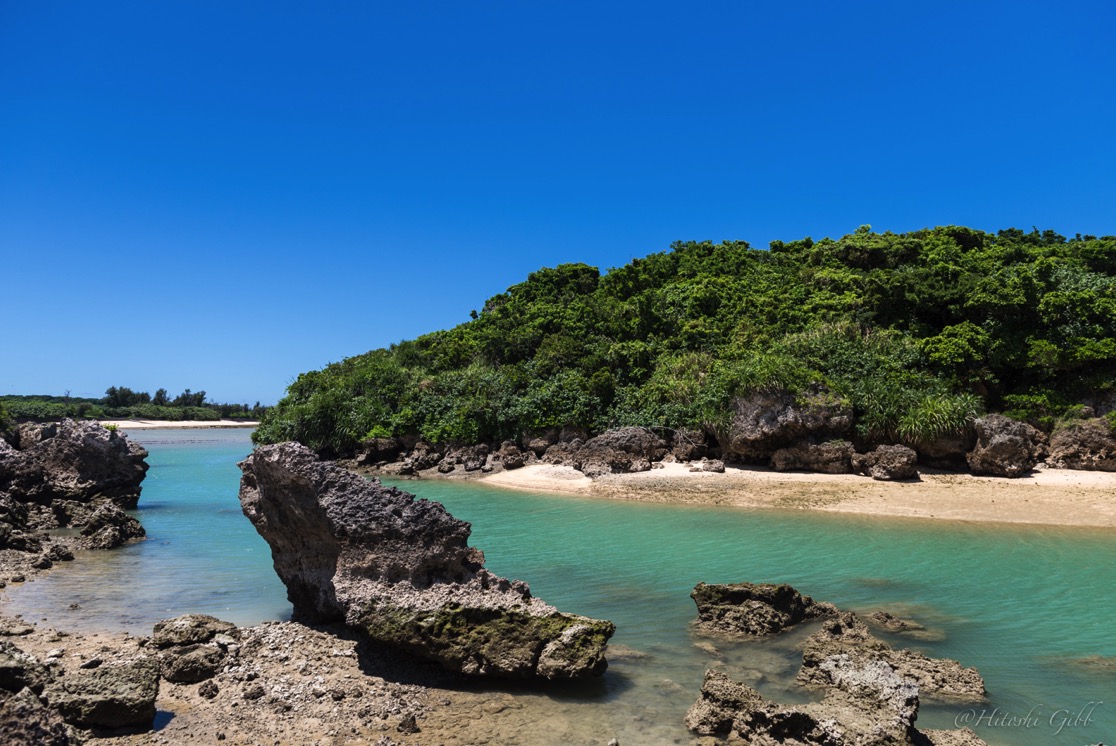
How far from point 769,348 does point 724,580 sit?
20.5 metres

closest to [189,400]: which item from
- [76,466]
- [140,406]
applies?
[140,406]

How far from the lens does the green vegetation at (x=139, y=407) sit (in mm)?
94000

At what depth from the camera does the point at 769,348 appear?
3216cm

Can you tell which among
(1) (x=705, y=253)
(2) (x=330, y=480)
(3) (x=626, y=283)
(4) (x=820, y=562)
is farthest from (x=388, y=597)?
(1) (x=705, y=253)

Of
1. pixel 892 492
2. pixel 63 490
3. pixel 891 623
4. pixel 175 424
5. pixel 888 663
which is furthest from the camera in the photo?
pixel 175 424

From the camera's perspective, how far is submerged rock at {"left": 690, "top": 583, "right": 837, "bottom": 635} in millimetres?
9883

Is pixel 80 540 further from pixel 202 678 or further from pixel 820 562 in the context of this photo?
pixel 820 562

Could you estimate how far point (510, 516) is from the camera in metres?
21.6

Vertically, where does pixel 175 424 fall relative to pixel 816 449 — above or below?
below

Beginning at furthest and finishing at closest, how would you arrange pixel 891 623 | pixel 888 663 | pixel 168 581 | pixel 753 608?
1. pixel 168 581
2. pixel 891 623
3. pixel 753 608
4. pixel 888 663

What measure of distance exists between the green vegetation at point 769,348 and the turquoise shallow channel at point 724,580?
29.2 feet

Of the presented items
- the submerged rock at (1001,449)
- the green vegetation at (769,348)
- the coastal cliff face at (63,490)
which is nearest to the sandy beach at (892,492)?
the submerged rock at (1001,449)

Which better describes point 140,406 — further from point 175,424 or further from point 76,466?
point 76,466

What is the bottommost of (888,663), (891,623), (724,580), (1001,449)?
(724,580)
